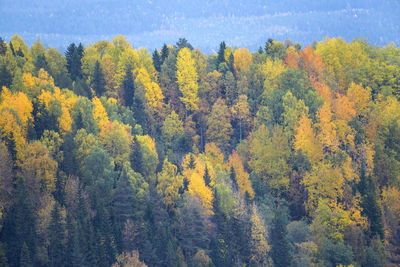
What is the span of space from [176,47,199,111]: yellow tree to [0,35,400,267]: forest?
0.25 m

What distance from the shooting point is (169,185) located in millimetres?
70250

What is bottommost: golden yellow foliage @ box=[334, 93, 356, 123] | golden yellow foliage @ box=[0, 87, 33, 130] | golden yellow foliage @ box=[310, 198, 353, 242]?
golden yellow foliage @ box=[310, 198, 353, 242]

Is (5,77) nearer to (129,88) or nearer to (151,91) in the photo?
(129,88)

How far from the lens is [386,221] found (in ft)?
233

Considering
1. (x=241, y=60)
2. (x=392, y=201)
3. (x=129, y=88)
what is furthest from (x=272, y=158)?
(x=129, y=88)

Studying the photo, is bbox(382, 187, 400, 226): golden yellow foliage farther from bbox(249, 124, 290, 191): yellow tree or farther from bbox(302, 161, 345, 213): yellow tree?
bbox(249, 124, 290, 191): yellow tree

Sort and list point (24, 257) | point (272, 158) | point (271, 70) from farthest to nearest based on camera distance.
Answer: point (271, 70), point (272, 158), point (24, 257)

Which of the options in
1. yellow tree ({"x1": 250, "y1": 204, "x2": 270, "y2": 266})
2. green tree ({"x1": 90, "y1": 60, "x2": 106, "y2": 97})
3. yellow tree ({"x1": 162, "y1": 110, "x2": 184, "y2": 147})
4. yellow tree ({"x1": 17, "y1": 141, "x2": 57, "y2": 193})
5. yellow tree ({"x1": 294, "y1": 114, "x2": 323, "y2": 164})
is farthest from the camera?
green tree ({"x1": 90, "y1": 60, "x2": 106, "y2": 97})

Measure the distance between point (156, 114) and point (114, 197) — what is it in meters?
28.3

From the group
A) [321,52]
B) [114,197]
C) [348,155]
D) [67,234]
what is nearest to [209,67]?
[321,52]

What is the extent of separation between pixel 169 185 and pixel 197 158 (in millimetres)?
8852

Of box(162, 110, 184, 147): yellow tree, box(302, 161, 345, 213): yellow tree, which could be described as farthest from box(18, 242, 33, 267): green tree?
box(302, 161, 345, 213): yellow tree

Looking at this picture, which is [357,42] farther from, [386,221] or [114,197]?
[114,197]

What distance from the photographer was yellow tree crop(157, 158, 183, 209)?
69.7 metres
